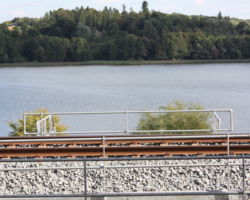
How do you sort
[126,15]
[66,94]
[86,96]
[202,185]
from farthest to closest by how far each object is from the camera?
[126,15]
[66,94]
[86,96]
[202,185]

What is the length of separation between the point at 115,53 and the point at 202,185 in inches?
5955

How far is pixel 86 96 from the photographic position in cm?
8112

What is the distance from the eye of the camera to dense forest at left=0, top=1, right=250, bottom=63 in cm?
16338

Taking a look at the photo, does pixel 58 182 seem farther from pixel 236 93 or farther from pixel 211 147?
pixel 236 93

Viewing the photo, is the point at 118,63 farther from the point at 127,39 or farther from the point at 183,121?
the point at 183,121

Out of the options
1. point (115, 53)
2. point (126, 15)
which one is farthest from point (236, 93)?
point (126, 15)

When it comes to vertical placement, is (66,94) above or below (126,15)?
below

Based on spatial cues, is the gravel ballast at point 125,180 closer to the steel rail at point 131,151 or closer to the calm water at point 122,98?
the steel rail at point 131,151

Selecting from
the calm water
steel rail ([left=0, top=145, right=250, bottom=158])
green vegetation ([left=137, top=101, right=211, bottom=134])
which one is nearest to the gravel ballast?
steel rail ([left=0, top=145, right=250, bottom=158])

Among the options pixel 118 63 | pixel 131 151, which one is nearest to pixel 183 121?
pixel 131 151

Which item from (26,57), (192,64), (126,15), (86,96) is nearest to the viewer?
(86,96)

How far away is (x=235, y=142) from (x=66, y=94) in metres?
71.4

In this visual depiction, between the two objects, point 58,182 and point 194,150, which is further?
point 194,150

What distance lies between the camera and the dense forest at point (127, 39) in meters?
163
